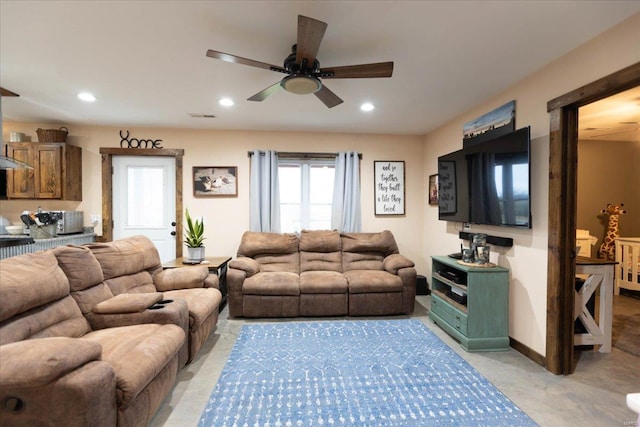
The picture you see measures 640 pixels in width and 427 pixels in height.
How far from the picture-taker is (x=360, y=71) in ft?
6.88

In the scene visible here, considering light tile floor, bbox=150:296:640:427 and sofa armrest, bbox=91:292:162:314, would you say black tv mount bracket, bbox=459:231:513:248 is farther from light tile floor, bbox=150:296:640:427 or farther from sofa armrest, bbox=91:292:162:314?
sofa armrest, bbox=91:292:162:314

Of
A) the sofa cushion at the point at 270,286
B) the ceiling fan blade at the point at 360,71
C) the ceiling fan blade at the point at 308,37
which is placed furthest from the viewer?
the sofa cushion at the point at 270,286

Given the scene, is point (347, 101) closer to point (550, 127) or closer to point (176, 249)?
point (550, 127)

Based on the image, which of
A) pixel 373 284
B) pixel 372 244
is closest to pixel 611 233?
pixel 372 244

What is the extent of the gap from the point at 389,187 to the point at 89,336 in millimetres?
4021

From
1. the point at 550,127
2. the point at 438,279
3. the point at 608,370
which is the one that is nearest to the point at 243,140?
the point at 438,279

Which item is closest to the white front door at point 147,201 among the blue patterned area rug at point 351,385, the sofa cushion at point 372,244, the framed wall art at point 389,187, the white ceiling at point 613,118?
the blue patterned area rug at point 351,385

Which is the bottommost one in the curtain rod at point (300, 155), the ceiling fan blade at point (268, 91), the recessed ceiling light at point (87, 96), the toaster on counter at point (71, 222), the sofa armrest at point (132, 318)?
the sofa armrest at point (132, 318)

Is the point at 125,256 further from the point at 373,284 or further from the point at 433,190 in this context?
the point at 433,190

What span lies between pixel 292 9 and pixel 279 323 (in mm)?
3015

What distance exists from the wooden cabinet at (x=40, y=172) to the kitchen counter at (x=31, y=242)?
597 millimetres

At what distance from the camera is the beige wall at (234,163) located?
167 inches

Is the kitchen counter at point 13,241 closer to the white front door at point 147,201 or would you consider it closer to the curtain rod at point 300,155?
the white front door at point 147,201

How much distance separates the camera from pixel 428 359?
2.55 meters
